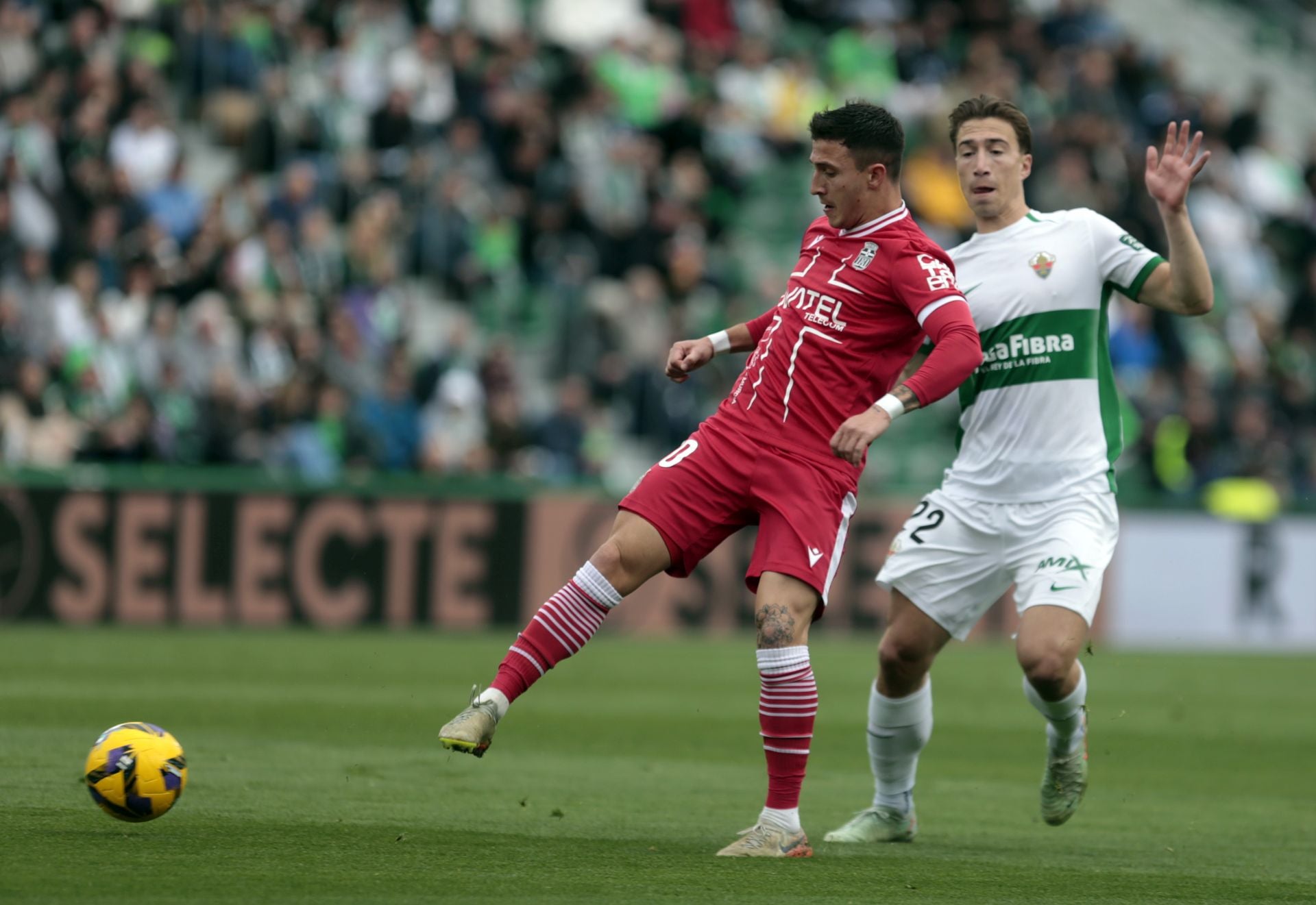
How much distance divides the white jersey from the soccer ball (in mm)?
3262

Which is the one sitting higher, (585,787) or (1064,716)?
(1064,716)

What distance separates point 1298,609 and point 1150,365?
335cm

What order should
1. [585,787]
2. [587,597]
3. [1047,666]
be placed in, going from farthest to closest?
1. [585,787]
2. [1047,666]
3. [587,597]

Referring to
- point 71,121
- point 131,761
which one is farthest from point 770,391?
point 71,121

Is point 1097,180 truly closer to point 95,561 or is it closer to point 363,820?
point 95,561

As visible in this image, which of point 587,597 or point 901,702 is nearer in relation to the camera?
point 587,597

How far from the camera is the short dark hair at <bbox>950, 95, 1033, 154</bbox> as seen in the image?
7.63 meters

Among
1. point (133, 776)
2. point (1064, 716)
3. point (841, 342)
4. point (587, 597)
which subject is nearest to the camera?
point (133, 776)

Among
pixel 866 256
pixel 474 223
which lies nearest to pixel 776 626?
pixel 866 256

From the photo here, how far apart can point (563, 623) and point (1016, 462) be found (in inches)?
77.6

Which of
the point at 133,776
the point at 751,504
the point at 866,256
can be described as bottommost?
the point at 133,776

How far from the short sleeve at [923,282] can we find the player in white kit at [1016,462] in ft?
2.75

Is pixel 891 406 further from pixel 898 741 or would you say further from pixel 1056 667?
pixel 898 741

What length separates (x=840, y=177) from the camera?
693 cm
